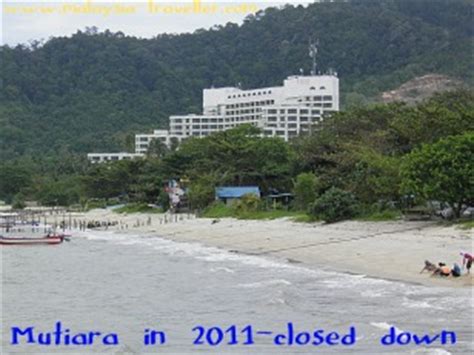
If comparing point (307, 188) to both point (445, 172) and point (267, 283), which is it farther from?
point (267, 283)

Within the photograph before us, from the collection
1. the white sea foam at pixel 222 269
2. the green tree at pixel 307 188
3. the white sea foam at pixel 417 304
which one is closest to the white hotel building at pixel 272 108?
the green tree at pixel 307 188

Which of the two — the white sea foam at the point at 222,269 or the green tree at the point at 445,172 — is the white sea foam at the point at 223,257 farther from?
the green tree at the point at 445,172

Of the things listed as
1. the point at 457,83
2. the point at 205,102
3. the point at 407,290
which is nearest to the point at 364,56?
the point at 457,83

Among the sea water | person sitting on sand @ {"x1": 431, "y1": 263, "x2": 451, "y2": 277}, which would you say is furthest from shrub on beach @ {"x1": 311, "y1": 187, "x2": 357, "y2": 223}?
person sitting on sand @ {"x1": 431, "y1": 263, "x2": 451, "y2": 277}

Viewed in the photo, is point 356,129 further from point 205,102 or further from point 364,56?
point 364,56

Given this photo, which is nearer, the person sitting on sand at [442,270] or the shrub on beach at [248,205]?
the person sitting on sand at [442,270]

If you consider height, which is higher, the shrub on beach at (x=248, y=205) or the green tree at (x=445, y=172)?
the green tree at (x=445, y=172)
